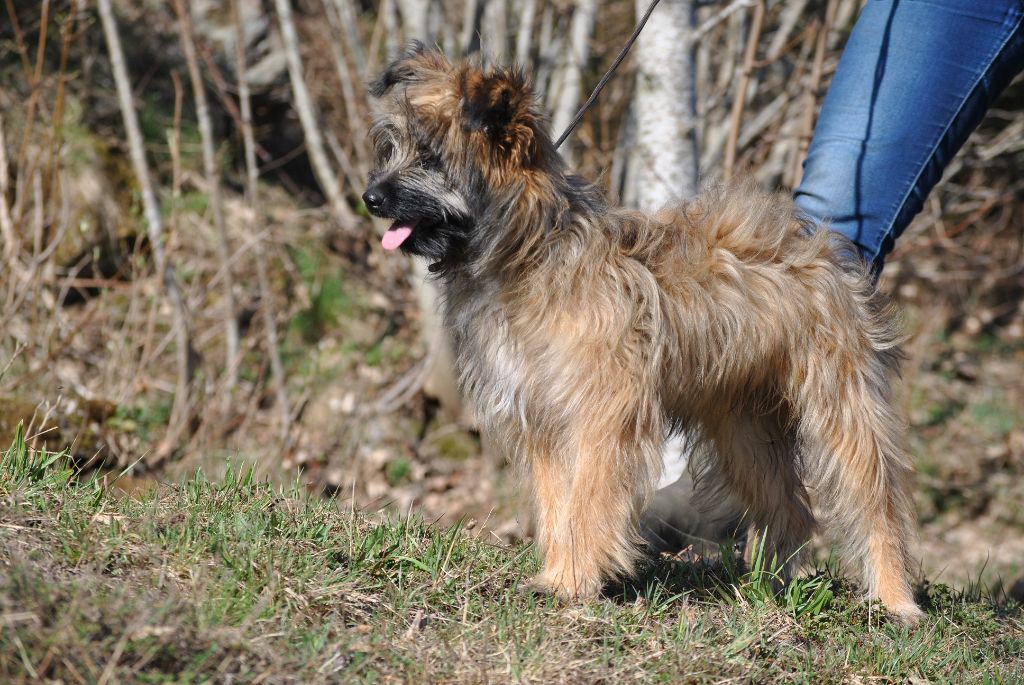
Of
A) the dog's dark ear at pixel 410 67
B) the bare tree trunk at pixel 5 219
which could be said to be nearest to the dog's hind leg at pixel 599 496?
the dog's dark ear at pixel 410 67

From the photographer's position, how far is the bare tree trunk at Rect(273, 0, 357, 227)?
721cm

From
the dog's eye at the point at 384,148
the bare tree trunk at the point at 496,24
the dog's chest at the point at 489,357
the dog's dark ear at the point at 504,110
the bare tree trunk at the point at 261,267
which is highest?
the dog's dark ear at the point at 504,110

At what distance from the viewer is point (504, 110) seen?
9.95 ft

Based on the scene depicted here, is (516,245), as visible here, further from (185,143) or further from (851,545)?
(185,143)

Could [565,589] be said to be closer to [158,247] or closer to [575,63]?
[158,247]

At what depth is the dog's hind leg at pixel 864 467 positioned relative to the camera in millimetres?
3326

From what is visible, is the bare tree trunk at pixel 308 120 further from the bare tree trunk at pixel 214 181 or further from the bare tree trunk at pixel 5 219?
the bare tree trunk at pixel 5 219

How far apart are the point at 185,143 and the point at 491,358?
5.76 m

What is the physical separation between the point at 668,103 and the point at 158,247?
3.34m

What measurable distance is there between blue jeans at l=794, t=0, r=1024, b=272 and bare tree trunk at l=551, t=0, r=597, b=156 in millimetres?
2888

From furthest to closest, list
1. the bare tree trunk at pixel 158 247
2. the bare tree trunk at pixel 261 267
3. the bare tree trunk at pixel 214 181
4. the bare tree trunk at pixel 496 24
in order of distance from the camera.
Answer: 1. the bare tree trunk at pixel 496 24
2. the bare tree trunk at pixel 261 267
3. the bare tree trunk at pixel 214 181
4. the bare tree trunk at pixel 158 247

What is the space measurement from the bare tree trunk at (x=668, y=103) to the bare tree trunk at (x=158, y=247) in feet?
10.3

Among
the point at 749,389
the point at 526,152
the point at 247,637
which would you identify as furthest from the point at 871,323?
the point at 247,637

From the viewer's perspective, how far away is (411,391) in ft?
24.3
